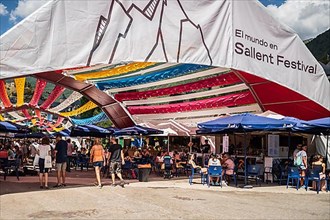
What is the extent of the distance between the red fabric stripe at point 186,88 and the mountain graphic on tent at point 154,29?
16.6 feet

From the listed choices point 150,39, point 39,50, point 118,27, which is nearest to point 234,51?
point 150,39

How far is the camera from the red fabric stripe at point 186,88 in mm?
17609

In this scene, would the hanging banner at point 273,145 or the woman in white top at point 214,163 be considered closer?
the woman in white top at point 214,163

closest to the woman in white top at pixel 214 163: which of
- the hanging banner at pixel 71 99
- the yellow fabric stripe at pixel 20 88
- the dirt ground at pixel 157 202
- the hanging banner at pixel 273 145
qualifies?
the dirt ground at pixel 157 202

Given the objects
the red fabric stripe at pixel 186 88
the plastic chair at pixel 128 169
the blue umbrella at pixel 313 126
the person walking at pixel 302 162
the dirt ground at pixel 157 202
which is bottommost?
the dirt ground at pixel 157 202

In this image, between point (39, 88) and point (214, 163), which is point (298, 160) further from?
point (39, 88)

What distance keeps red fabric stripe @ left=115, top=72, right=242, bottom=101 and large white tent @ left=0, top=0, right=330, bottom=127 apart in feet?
0.17

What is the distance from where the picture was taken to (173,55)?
11992 millimetres

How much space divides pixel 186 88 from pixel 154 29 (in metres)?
8.03

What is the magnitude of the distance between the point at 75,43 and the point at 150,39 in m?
2.27

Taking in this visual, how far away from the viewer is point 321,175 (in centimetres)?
1247

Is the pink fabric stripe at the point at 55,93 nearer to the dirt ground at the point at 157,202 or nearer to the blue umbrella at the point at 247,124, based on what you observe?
the dirt ground at the point at 157,202

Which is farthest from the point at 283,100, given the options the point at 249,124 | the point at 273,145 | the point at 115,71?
the point at 115,71

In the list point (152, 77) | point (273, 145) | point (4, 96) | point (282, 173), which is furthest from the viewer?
point (4, 96)
